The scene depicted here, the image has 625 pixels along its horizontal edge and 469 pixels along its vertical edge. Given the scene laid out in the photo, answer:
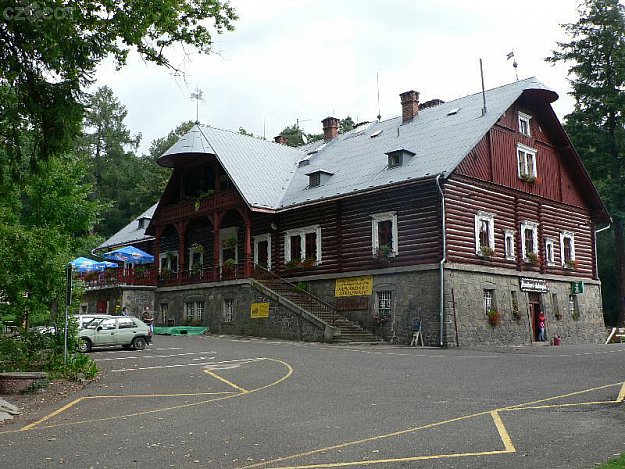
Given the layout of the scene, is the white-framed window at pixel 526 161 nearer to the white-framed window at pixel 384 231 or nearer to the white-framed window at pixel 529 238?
the white-framed window at pixel 529 238

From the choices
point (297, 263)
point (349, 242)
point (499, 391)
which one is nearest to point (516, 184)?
point (349, 242)

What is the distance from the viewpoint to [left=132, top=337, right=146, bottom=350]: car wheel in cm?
2477

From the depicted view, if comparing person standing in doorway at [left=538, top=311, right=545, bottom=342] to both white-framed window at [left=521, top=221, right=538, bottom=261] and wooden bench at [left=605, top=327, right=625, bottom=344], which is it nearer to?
white-framed window at [left=521, top=221, right=538, bottom=261]

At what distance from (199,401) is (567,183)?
27.5 meters

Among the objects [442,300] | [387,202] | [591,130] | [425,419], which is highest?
[591,130]

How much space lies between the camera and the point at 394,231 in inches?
1109

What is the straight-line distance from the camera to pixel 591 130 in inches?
1694

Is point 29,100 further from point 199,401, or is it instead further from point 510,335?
point 510,335

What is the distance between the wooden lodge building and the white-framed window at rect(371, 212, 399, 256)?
0.22 ft

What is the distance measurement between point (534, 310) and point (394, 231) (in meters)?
8.02

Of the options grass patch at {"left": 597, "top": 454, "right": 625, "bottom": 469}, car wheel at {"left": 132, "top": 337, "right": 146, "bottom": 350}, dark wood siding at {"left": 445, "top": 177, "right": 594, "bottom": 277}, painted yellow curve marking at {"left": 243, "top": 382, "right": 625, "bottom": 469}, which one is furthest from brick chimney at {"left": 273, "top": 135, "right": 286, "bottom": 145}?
grass patch at {"left": 597, "top": 454, "right": 625, "bottom": 469}

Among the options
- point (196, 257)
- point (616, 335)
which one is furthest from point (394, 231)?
point (196, 257)

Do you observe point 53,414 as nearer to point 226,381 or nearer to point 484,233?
point 226,381

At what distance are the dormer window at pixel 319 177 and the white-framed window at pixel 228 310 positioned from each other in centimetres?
685
